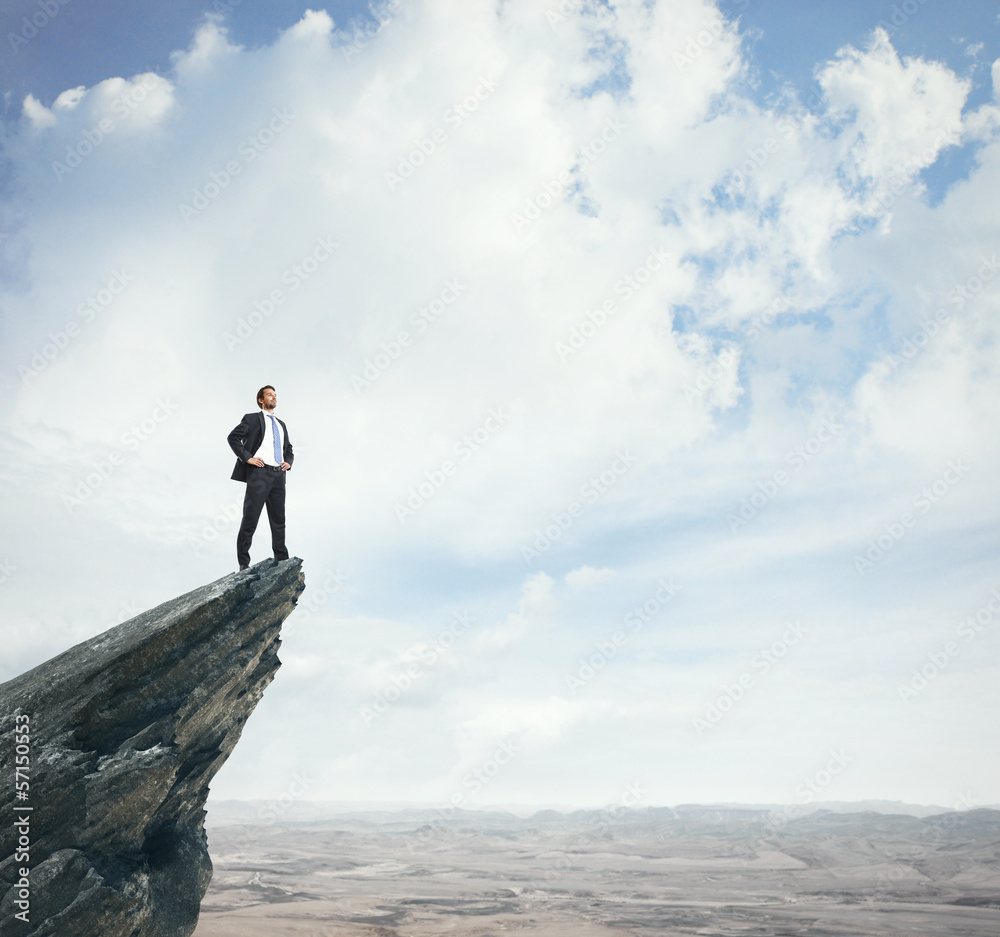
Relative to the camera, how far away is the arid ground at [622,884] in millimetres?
40781

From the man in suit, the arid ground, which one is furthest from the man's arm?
the arid ground

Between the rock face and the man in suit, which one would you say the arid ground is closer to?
the rock face

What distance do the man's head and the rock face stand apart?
3.48 metres

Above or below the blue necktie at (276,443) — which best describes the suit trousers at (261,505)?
below

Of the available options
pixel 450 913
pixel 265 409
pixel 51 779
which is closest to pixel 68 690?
pixel 51 779

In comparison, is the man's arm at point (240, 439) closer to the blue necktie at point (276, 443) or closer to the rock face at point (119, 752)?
the blue necktie at point (276, 443)

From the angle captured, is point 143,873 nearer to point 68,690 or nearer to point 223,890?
point 68,690

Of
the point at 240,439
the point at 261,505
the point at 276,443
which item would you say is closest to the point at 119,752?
the point at 261,505

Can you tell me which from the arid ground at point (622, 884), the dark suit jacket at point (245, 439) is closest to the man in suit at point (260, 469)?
the dark suit jacket at point (245, 439)

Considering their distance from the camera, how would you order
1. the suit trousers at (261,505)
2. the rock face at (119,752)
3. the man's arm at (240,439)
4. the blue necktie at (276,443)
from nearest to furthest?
the rock face at (119,752) → the suit trousers at (261,505) → the man's arm at (240,439) → the blue necktie at (276,443)

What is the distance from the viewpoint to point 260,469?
43.1ft

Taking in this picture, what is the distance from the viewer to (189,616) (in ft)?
40.3

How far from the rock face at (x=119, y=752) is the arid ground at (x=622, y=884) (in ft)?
98.9

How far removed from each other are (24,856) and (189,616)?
4.70 metres
